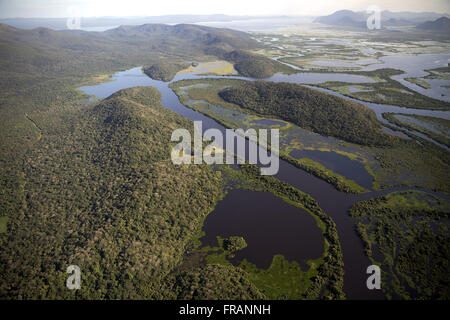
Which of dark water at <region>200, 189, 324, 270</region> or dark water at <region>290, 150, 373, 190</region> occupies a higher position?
dark water at <region>290, 150, 373, 190</region>

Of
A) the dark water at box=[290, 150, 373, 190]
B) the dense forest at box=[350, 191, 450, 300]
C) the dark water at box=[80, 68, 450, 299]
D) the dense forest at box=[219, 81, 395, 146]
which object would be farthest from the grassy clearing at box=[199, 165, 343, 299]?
the dense forest at box=[219, 81, 395, 146]

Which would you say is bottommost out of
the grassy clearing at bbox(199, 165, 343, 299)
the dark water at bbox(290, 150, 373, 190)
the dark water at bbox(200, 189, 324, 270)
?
the grassy clearing at bbox(199, 165, 343, 299)

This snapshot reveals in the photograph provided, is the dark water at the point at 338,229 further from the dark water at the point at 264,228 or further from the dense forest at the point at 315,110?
the dense forest at the point at 315,110

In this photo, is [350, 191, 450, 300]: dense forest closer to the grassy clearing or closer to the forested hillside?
the grassy clearing

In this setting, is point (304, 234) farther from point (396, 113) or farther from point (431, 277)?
point (396, 113)

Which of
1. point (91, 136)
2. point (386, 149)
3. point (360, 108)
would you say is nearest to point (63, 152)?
point (91, 136)

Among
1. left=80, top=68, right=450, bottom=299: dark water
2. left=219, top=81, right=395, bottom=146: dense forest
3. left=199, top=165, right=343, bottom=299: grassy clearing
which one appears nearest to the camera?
left=199, top=165, right=343, bottom=299: grassy clearing

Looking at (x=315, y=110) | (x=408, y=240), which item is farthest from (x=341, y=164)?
(x=315, y=110)

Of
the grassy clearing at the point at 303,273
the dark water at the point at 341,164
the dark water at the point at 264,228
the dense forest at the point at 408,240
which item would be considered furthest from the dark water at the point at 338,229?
the dark water at the point at 341,164
